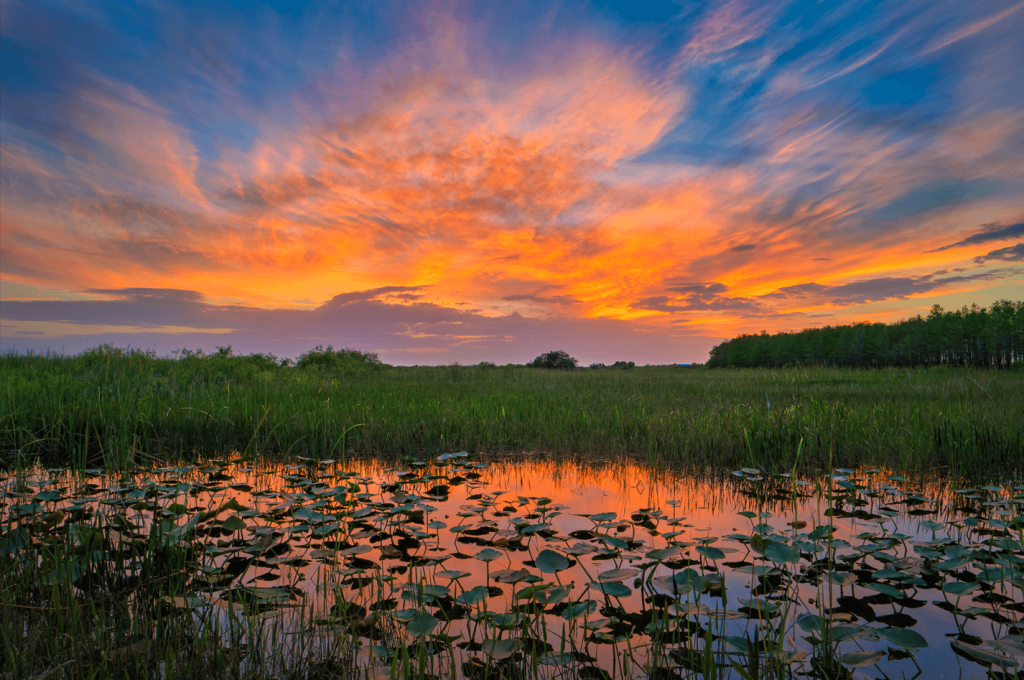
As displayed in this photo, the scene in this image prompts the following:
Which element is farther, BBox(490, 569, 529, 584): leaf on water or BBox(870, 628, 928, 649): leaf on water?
BBox(490, 569, 529, 584): leaf on water

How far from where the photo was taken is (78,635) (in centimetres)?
172

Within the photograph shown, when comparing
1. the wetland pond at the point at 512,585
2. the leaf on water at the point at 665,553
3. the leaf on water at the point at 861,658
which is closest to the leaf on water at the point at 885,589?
the wetland pond at the point at 512,585

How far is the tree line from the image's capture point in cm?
2822

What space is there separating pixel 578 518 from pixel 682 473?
1796 mm

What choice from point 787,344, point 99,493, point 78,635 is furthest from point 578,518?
point 787,344

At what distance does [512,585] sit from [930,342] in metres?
41.2

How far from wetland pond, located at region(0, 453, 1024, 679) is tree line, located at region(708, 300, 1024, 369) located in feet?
80.0

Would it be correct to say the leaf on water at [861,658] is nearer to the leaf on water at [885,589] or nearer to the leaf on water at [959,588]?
the leaf on water at [885,589]

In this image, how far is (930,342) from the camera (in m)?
31.7

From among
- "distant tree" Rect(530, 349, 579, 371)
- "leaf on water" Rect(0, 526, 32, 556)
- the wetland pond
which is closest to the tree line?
"distant tree" Rect(530, 349, 579, 371)

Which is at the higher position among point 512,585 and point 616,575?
point 616,575

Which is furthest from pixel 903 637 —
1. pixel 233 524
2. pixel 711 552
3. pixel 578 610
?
pixel 233 524

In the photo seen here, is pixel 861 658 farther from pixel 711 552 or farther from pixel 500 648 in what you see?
pixel 500 648

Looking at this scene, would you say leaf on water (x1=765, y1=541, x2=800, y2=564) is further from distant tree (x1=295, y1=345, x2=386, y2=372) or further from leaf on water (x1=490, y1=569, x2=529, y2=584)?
distant tree (x1=295, y1=345, x2=386, y2=372)
